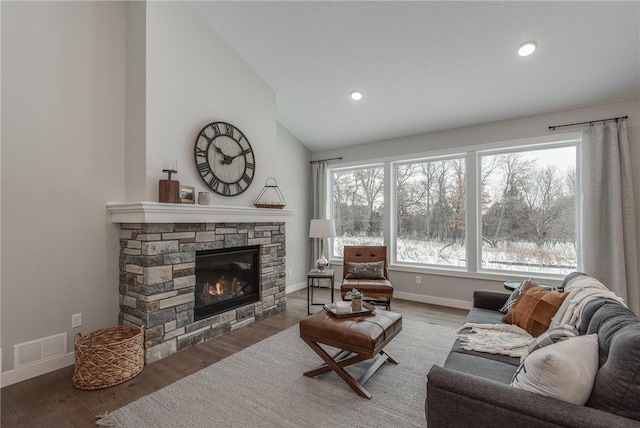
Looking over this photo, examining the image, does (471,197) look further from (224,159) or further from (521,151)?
(224,159)

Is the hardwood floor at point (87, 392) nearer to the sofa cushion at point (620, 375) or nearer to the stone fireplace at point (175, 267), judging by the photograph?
the stone fireplace at point (175, 267)

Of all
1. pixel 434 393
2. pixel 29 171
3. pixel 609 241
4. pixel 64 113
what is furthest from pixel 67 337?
pixel 609 241

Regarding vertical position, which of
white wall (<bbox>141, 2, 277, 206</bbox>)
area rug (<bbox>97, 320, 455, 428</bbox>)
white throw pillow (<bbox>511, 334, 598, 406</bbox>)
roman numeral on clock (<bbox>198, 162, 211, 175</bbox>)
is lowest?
area rug (<bbox>97, 320, 455, 428</bbox>)

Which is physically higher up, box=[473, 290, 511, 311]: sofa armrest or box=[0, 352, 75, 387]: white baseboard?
box=[473, 290, 511, 311]: sofa armrest

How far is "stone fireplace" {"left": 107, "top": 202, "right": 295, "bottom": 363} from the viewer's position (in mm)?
2695

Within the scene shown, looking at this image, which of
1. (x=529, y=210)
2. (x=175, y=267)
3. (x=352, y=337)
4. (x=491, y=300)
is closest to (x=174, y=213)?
(x=175, y=267)

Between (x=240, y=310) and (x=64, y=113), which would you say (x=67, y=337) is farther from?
(x=64, y=113)

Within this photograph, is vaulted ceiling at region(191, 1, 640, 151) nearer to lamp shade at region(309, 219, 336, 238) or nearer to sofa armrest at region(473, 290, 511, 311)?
lamp shade at region(309, 219, 336, 238)

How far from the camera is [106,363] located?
229 cm

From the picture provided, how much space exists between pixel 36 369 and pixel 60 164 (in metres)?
1.71

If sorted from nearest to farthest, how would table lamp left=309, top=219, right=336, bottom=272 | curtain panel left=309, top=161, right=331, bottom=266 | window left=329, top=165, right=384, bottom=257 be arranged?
table lamp left=309, top=219, right=336, bottom=272
window left=329, top=165, right=384, bottom=257
curtain panel left=309, top=161, right=331, bottom=266

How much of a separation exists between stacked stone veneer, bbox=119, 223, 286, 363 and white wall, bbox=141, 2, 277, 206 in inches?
15.8

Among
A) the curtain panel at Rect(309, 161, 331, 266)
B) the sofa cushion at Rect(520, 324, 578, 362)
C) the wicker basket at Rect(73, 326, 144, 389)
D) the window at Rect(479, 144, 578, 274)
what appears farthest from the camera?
the curtain panel at Rect(309, 161, 331, 266)

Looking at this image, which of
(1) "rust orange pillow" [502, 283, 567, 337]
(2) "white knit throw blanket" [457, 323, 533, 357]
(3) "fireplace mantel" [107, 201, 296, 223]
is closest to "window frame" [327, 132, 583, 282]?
(1) "rust orange pillow" [502, 283, 567, 337]
